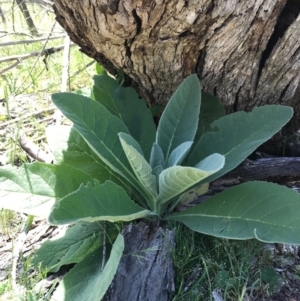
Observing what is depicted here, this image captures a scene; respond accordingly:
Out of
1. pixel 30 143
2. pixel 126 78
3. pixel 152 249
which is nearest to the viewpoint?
pixel 152 249

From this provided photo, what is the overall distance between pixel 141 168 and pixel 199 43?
1.47 feet

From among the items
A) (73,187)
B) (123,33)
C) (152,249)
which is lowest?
(152,249)

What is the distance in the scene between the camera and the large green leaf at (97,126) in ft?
4.29

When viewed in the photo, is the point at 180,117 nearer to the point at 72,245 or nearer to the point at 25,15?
the point at 72,245

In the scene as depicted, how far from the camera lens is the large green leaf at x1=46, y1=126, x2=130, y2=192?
1.47 metres

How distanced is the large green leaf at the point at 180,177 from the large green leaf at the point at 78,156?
0.25m

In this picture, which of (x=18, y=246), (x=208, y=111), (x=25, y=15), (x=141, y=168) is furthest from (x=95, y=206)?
(x=25, y=15)

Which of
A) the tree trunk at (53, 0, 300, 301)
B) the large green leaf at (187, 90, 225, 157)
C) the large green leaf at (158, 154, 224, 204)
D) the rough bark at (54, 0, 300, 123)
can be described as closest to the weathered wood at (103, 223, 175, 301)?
the tree trunk at (53, 0, 300, 301)

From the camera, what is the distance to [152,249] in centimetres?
128

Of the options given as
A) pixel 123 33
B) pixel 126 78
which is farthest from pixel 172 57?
pixel 126 78

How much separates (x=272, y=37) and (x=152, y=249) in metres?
0.81

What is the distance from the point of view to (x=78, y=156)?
1.48 metres

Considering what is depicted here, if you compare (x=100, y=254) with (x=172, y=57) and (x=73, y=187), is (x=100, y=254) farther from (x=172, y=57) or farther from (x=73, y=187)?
(x=172, y=57)

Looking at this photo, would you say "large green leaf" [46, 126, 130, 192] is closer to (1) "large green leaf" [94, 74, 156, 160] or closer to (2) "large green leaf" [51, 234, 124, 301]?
(1) "large green leaf" [94, 74, 156, 160]
